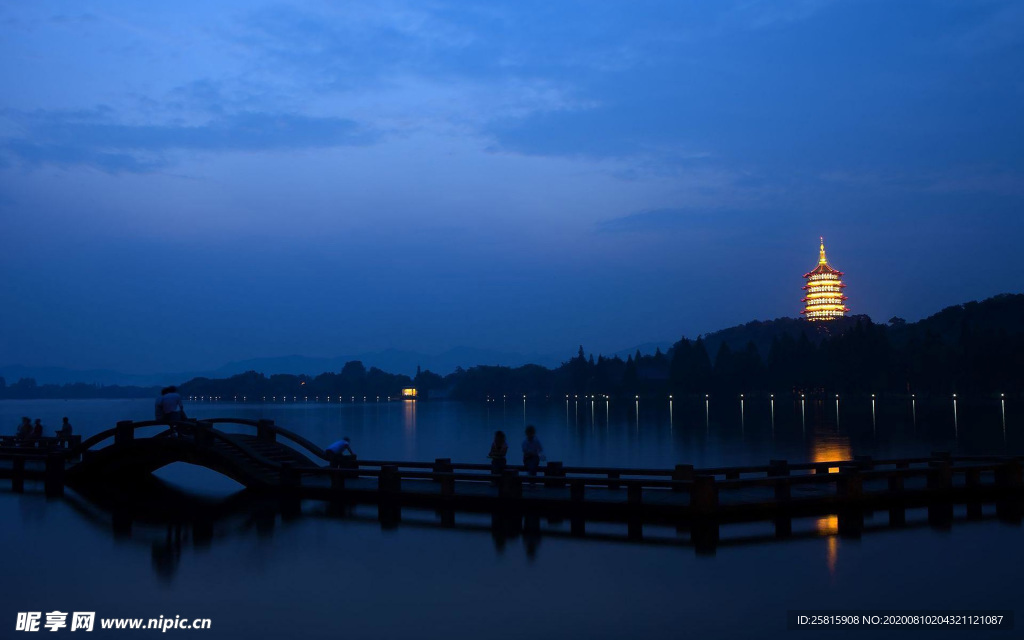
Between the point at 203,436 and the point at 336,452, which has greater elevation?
the point at 203,436

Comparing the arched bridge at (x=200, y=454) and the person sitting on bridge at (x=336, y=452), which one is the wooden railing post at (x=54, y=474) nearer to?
the arched bridge at (x=200, y=454)

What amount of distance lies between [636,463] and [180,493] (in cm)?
2696

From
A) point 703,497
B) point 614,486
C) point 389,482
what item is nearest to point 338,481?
point 389,482

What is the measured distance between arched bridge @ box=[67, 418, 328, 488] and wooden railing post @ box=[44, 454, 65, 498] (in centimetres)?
117

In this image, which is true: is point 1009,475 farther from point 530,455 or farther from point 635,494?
point 530,455

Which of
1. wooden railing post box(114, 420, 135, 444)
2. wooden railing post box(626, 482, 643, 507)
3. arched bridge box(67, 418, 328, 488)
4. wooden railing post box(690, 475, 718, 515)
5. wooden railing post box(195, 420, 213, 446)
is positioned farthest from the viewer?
wooden railing post box(114, 420, 135, 444)

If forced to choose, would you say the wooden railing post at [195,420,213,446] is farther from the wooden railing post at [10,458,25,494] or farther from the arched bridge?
the wooden railing post at [10,458,25,494]

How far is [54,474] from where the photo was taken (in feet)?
86.4

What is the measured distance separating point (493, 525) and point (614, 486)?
2.81 metres

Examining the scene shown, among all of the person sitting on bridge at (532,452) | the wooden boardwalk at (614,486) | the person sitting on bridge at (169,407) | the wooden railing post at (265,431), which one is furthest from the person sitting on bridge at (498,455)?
the person sitting on bridge at (169,407)

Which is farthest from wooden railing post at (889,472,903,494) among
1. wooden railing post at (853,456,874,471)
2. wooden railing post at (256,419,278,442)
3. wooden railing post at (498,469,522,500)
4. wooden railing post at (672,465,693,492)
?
wooden railing post at (256,419,278,442)

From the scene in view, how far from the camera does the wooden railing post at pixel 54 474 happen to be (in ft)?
85.6

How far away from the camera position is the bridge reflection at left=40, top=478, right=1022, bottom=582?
53.7ft

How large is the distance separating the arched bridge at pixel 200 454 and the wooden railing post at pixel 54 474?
1.17 m
